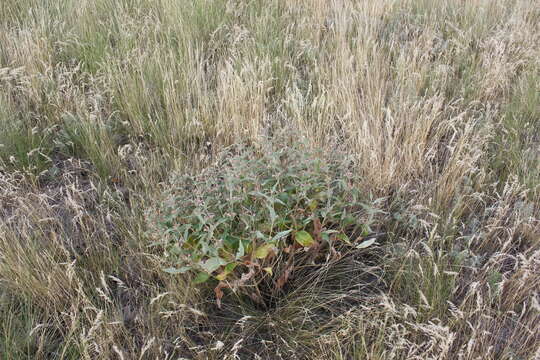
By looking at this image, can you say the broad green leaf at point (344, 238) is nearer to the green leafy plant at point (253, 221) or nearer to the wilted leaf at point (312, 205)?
the green leafy plant at point (253, 221)

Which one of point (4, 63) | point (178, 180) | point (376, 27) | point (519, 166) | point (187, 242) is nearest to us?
point (187, 242)

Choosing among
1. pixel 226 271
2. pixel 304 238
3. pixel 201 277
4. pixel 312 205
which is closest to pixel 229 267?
pixel 226 271

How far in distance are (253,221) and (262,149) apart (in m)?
0.53

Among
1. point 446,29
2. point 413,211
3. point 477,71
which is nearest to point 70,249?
point 413,211

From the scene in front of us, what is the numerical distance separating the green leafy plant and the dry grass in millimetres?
141

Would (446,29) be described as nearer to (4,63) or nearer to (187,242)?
(187,242)

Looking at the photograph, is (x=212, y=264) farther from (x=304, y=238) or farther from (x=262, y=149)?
(x=262, y=149)

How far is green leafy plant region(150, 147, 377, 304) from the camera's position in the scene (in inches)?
74.0

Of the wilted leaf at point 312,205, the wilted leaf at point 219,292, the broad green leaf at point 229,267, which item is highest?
the wilted leaf at point 312,205

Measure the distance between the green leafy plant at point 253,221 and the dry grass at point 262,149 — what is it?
5.6 inches

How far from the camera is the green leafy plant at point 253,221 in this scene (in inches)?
74.0

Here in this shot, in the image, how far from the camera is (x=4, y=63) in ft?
12.0

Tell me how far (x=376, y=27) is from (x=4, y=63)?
3039mm

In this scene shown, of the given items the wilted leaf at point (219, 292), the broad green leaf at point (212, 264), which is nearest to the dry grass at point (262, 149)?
the wilted leaf at point (219, 292)
